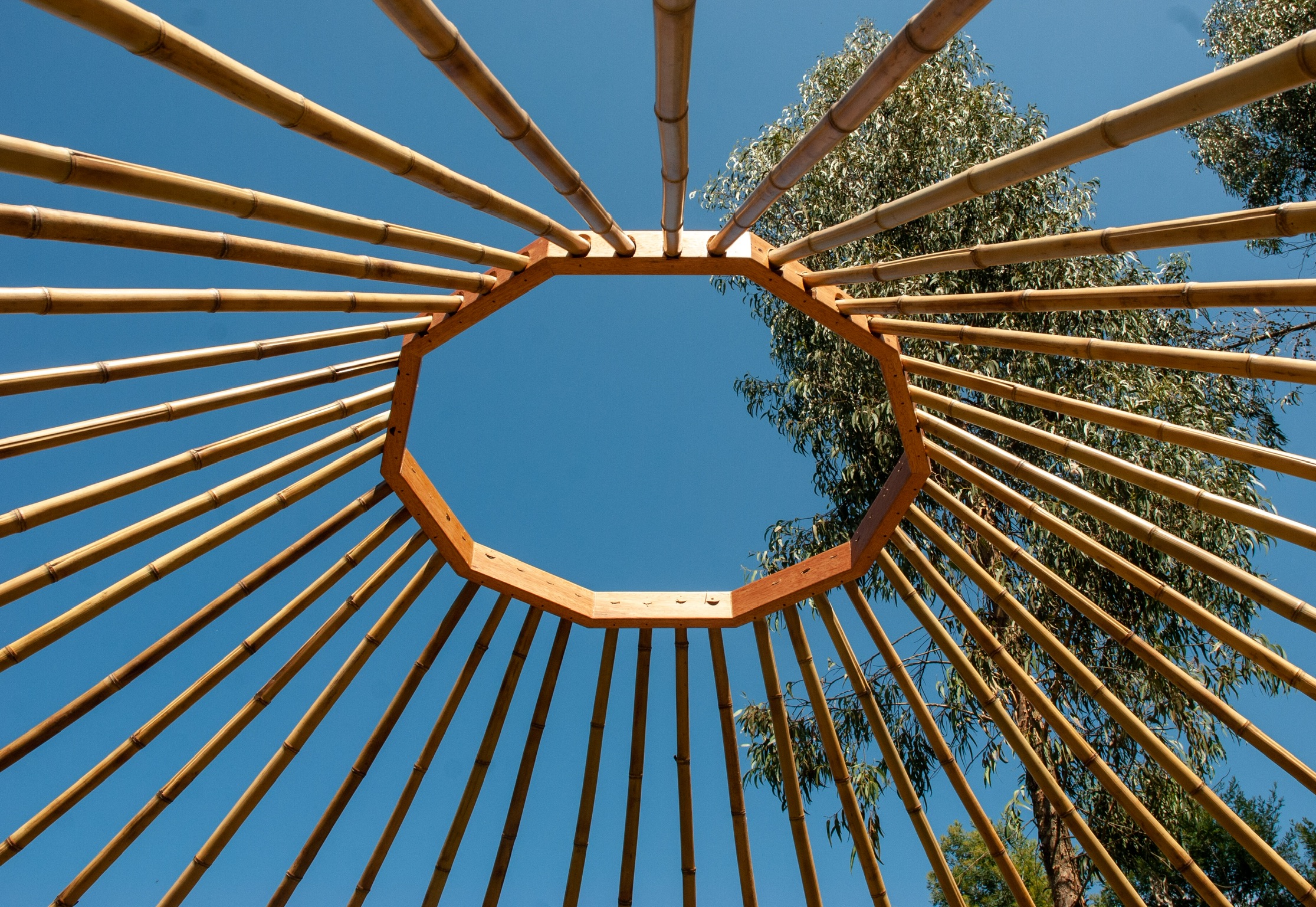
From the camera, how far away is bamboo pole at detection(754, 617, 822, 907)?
7.79 m

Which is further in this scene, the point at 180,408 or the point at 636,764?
the point at 636,764

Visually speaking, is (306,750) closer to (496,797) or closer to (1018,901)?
(496,797)

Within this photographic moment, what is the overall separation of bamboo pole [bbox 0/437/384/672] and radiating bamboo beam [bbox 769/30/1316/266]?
12.6 ft

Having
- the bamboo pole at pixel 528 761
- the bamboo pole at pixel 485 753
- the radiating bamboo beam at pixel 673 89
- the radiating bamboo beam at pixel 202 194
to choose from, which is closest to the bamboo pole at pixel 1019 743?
the bamboo pole at pixel 528 761

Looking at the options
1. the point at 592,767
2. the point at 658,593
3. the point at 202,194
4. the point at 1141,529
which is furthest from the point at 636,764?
the point at 202,194

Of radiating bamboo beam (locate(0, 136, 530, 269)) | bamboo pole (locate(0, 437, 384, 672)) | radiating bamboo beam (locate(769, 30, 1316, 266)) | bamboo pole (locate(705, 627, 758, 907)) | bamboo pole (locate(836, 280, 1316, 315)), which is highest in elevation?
radiating bamboo beam (locate(769, 30, 1316, 266))

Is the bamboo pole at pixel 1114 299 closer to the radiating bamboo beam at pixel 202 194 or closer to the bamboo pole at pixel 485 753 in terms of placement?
Result: the radiating bamboo beam at pixel 202 194

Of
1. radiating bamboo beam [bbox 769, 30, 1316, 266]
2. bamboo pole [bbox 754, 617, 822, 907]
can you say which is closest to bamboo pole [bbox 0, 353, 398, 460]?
radiating bamboo beam [bbox 769, 30, 1316, 266]

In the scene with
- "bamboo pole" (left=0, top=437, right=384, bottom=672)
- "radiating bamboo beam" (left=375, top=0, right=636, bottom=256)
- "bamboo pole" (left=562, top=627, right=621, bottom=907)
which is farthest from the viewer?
"bamboo pole" (left=562, top=627, right=621, bottom=907)

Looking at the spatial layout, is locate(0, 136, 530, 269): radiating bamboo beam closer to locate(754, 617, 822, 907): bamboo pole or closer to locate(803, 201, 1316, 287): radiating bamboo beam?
locate(803, 201, 1316, 287): radiating bamboo beam

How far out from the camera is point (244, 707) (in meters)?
6.88

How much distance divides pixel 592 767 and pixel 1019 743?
340cm

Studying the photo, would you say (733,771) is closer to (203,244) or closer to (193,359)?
(193,359)

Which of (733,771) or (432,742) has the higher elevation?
(432,742)
